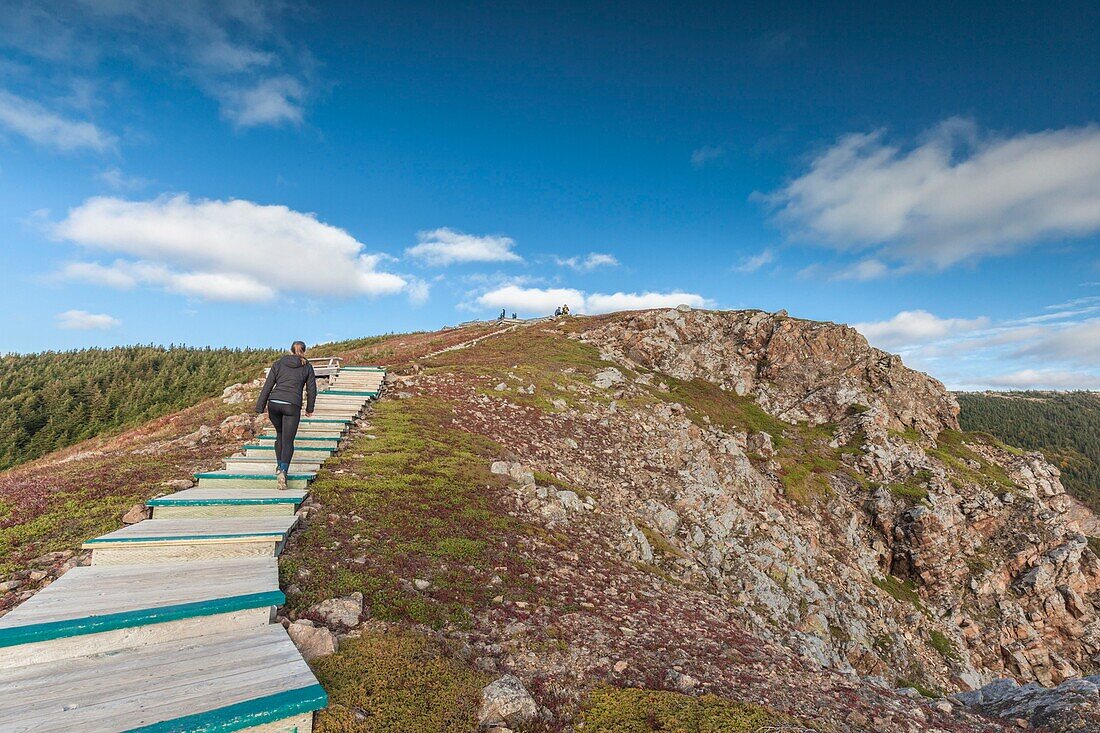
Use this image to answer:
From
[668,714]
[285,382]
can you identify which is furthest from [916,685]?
[285,382]

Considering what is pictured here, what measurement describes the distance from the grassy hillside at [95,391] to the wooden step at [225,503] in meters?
23.4

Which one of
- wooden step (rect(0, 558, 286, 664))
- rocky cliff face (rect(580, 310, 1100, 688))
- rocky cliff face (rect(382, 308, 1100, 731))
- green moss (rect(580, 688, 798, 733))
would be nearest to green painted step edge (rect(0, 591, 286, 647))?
wooden step (rect(0, 558, 286, 664))

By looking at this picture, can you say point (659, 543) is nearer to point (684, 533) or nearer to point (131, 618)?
point (684, 533)

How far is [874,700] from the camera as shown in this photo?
22.3 feet

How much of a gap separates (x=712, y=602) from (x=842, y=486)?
19.7 meters

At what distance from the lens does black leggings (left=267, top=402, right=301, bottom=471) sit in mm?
10109

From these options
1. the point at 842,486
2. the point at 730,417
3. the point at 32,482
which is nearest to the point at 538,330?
the point at 730,417

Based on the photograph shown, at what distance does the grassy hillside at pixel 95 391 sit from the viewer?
Result: 106 ft

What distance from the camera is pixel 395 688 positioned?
487 centimetres

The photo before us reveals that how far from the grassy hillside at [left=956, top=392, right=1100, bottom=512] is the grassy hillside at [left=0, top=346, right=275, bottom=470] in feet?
533

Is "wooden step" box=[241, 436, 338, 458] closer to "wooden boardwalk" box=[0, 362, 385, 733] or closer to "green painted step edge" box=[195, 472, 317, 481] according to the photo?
"green painted step edge" box=[195, 472, 317, 481]

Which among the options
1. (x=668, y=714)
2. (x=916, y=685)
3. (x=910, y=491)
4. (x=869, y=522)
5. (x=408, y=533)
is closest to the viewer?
(x=668, y=714)

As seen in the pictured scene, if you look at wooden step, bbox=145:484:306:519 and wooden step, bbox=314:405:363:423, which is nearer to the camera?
wooden step, bbox=145:484:306:519

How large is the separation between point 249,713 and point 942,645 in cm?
2733
